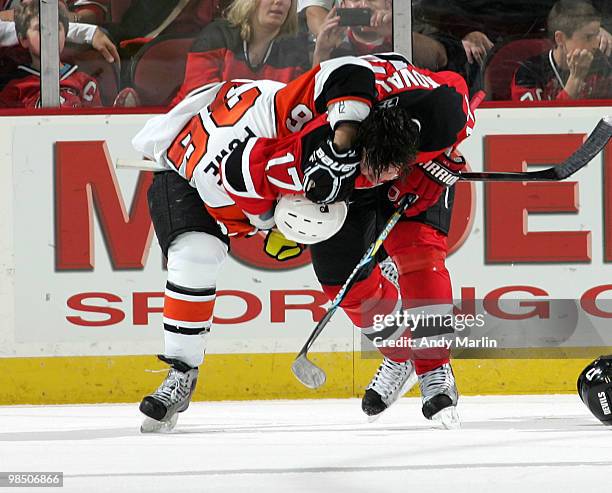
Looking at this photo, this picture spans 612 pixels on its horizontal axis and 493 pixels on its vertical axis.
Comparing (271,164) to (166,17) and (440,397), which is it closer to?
(440,397)

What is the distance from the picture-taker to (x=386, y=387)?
10.3 feet

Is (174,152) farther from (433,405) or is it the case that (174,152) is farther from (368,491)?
(368,491)

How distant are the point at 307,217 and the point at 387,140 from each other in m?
0.27

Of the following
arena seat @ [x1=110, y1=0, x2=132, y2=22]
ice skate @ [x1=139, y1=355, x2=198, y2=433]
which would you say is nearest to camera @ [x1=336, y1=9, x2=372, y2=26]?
arena seat @ [x1=110, y1=0, x2=132, y2=22]

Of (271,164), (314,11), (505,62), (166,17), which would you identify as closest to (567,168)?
(271,164)

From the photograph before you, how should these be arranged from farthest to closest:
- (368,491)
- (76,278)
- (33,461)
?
(76,278)
(33,461)
(368,491)

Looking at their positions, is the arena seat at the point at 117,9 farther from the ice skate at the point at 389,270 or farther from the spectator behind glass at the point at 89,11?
the ice skate at the point at 389,270

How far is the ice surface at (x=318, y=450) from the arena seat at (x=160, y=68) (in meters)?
1.11

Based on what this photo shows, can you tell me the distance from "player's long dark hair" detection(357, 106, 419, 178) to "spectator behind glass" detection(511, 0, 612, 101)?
1.48m

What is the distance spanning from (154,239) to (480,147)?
1117 mm

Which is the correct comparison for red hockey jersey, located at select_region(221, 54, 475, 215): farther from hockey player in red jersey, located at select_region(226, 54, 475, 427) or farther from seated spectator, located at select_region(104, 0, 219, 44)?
seated spectator, located at select_region(104, 0, 219, 44)

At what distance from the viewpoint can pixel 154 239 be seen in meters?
3.88

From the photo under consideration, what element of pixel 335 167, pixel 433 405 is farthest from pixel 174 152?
pixel 433 405

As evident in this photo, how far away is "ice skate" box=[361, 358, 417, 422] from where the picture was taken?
3.11 meters
